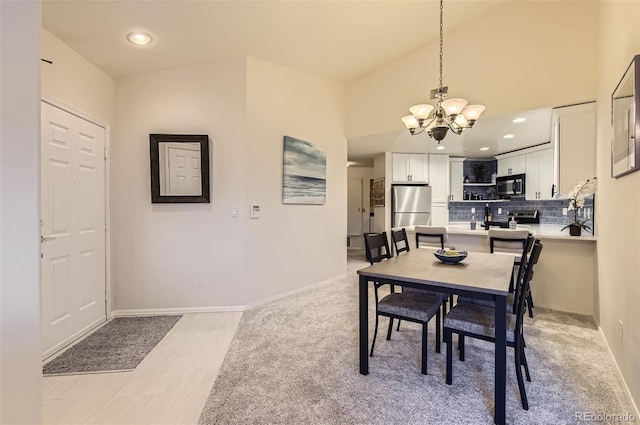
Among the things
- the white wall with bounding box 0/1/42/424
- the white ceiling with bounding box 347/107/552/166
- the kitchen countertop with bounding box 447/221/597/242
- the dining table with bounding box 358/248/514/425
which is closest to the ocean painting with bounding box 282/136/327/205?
the white ceiling with bounding box 347/107/552/166

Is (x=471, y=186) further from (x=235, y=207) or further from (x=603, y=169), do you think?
(x=235, y=207)

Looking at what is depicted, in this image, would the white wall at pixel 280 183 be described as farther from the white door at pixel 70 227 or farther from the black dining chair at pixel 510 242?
the black dining chair at pixel 510 242

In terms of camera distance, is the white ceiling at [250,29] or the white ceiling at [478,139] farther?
the white ceiling at [478,139]

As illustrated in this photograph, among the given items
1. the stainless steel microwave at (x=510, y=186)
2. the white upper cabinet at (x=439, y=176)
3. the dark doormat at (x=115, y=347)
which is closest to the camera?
the dark doormat at (x=115, y=347)

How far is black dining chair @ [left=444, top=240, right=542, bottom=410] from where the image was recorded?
1802 mm

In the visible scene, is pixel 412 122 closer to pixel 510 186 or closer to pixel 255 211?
pixel 255 211

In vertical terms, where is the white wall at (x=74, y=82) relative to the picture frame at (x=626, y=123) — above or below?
above

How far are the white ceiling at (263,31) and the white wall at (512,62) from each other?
7.8 inches

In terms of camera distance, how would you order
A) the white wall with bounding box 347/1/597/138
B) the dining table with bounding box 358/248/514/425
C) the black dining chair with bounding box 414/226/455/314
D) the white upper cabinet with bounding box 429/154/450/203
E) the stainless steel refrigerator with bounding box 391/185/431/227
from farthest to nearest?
the white upper cabinet with bounding box 429/154/450/203 < the stainless steel refrigerator with bounding box 391/185/431/227 < the black dining chair with bounding box 414/226/455/314 < the white wall with bounding box 347/1/597/138 < the dining table with bounding box 358/248/514/425

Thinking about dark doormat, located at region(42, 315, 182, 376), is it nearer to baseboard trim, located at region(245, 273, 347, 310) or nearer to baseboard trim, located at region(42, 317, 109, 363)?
baseboard trim, located at region(42, 317, 109, 363)

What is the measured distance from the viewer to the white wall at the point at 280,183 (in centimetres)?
353

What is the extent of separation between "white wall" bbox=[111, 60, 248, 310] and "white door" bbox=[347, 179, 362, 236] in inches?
196

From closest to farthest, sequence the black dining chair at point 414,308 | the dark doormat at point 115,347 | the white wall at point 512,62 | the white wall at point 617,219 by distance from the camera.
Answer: the white wall at point 617,219 < the black dining chair at point 414,308 < the dark doormat at point 115,347 < the white wall at point 512,62

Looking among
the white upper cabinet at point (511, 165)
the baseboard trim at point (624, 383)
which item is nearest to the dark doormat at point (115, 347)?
the baseboard trim at point (624, 383)
